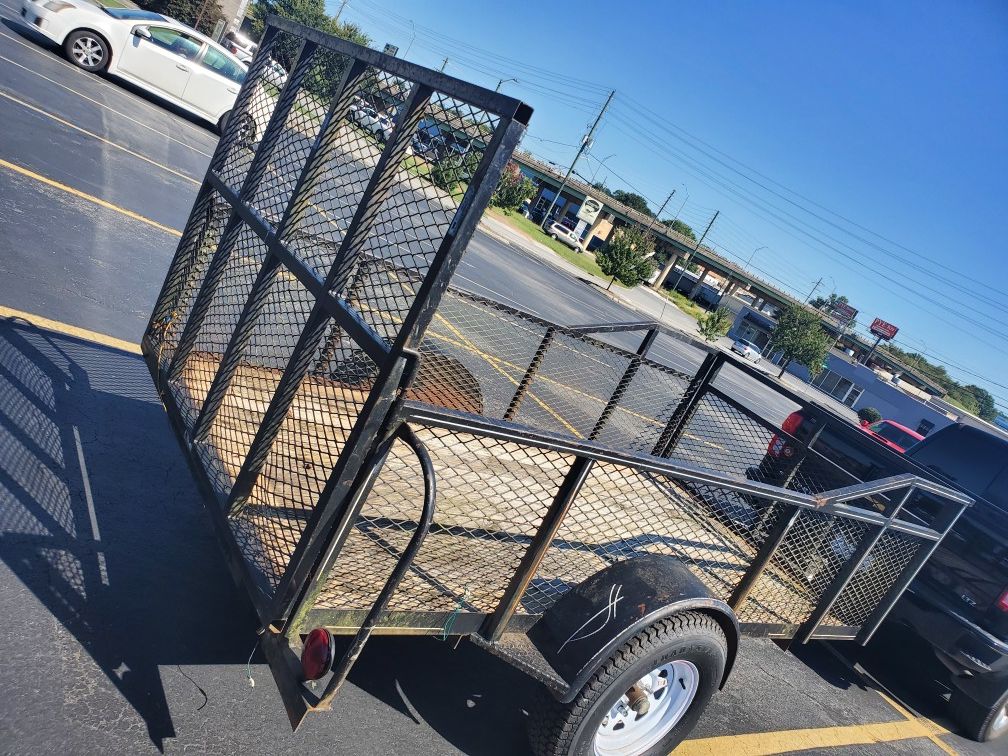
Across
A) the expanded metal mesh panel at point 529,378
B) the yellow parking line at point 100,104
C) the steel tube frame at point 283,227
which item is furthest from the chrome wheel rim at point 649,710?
the yellow parking line at point 100,104

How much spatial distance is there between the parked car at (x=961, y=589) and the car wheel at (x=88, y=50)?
15491mm

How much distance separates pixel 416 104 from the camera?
2408 millimetres

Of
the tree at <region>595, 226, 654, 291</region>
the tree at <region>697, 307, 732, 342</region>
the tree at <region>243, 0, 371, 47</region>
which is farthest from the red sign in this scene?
the tree at <region>243, 0, 371, 47</region>

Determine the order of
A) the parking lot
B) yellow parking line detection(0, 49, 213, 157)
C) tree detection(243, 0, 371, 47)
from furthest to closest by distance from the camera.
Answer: tree detection(243, 0, 371, 47) → yellow parking line detection(0, 49, 213, 157) → the parking lot

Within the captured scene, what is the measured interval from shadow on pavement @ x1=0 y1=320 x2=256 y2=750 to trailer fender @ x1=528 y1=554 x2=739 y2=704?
1344 millimetres

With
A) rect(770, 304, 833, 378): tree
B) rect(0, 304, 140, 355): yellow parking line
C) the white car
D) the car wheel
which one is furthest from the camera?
rect(770, 304, 833, 378): tree

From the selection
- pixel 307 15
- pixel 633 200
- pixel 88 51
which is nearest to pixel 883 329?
pixel 633 200

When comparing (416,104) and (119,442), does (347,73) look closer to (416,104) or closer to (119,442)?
(416,104)

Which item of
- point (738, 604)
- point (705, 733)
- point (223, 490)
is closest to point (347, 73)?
point (223, 490)

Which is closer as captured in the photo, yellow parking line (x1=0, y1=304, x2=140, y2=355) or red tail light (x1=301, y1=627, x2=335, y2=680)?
red tail light (x1=301, y1=627, x2=335, y2=680)

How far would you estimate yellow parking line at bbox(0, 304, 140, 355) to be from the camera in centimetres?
476

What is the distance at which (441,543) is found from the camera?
3.32m

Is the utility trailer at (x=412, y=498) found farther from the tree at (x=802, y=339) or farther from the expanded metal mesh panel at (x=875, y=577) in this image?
the tree at (x=802, y=339)

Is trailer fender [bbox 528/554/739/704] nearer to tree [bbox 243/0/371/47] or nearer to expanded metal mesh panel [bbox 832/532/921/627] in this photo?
expanded metal mesh panel [bbox 832/532/921/627]
